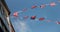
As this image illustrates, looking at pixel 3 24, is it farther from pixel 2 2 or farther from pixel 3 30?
pixel 2 2

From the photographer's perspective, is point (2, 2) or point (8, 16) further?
point (8, 16)

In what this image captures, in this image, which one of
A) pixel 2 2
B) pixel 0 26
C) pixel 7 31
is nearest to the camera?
pixel 0 26

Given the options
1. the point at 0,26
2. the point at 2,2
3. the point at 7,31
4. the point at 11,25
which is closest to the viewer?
the point at 0,26

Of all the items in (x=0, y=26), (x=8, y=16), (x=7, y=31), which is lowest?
(x=0, y=26)

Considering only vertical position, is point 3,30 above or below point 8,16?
below

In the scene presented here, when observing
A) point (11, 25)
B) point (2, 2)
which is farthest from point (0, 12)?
point (11, 25)

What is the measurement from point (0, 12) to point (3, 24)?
1.72 meters

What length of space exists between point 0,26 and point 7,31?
418 cm

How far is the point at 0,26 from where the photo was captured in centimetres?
2355

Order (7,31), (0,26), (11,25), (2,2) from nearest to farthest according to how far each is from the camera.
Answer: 1. (0,26)
2. (2,2)
3. (7,31)
4. (11,25)

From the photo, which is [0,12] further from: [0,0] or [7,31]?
[7,31]

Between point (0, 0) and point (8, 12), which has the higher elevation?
point (8, 12)

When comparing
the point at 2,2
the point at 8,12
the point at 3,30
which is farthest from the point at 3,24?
the point at 8,12

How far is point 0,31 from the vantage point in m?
24.3
